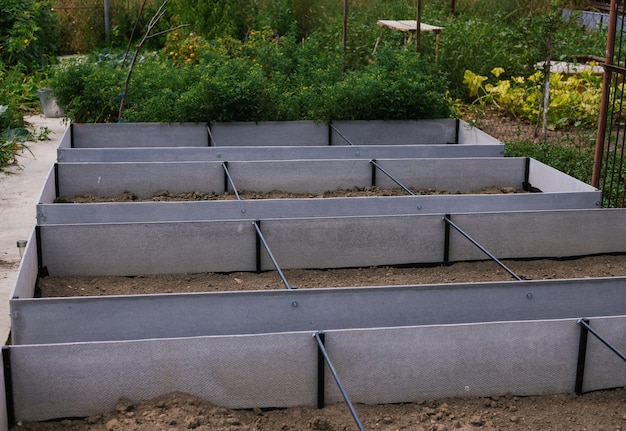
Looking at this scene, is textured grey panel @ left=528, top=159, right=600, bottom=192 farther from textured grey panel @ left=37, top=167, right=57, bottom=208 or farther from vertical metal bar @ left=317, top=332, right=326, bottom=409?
textured grey panel @ left=37, top=167, right=57, bottom=208

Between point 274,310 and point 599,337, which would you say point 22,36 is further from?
point 599,337

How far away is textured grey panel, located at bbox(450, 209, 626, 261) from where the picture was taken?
16.3ft

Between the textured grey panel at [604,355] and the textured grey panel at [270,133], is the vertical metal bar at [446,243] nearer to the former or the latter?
the textured grey panel at [604,355]

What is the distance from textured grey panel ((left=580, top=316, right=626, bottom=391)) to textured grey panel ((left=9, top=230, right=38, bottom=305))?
2.42 metres

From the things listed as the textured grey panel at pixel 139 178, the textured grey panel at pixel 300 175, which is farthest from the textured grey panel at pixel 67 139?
the textured grey panel at pixel 300 175

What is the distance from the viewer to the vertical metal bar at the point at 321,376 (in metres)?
3.21

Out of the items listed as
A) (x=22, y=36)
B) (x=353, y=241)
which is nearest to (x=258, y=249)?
(x=353, y=241)

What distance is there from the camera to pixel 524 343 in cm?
340

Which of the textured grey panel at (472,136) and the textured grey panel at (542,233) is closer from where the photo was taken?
the textured grey panel at (542,233)

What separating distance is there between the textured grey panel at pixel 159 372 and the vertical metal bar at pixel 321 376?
0.03 m

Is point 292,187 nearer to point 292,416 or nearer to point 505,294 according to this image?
point 505,294

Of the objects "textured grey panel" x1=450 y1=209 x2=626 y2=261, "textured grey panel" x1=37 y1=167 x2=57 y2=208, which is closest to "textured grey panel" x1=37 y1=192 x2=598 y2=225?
"textured grey panel" x1=450 y1=209 x2=626 y2=261

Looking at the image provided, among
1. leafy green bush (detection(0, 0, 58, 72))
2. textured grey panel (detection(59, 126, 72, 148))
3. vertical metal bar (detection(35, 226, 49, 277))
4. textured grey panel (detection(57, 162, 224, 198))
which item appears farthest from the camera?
leafy green bush (detection(0, 0, 58, 72))

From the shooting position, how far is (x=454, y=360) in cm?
336
